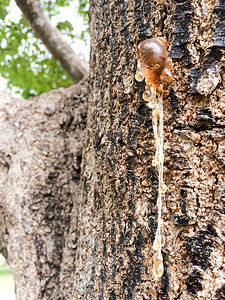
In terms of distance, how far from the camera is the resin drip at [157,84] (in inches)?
38.0

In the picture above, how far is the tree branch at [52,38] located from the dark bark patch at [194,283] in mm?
2074

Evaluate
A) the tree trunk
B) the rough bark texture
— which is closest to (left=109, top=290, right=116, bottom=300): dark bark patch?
the tree trunk

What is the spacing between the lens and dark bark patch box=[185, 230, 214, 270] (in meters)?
0.95

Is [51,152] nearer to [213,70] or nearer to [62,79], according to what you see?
[213,70]

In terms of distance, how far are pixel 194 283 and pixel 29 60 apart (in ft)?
9.37

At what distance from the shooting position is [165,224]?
103cm

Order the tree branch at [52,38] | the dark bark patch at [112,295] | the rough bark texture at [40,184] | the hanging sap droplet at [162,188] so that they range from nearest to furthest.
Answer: the hanging sap droplet at [162,188]
the dark bark patch at [112,295]
the rough bark texture at [40,184]
the tree branch at [52,38]

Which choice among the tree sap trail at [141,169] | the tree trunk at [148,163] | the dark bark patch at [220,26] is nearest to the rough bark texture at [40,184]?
the tree trunk at [148,163]

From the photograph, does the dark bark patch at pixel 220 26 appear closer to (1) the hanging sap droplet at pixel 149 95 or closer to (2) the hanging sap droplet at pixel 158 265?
(1) the hanging sap droplet at pixel 149 95

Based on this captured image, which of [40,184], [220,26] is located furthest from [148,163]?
[40,184]

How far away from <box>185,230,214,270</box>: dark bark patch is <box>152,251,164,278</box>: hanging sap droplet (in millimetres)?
95

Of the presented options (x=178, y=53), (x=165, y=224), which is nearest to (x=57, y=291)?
(x=165, y=224)

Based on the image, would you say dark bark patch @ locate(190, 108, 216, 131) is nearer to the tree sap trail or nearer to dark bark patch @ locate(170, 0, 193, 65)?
the tree sap trail

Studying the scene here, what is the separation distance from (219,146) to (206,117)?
0.35ft
